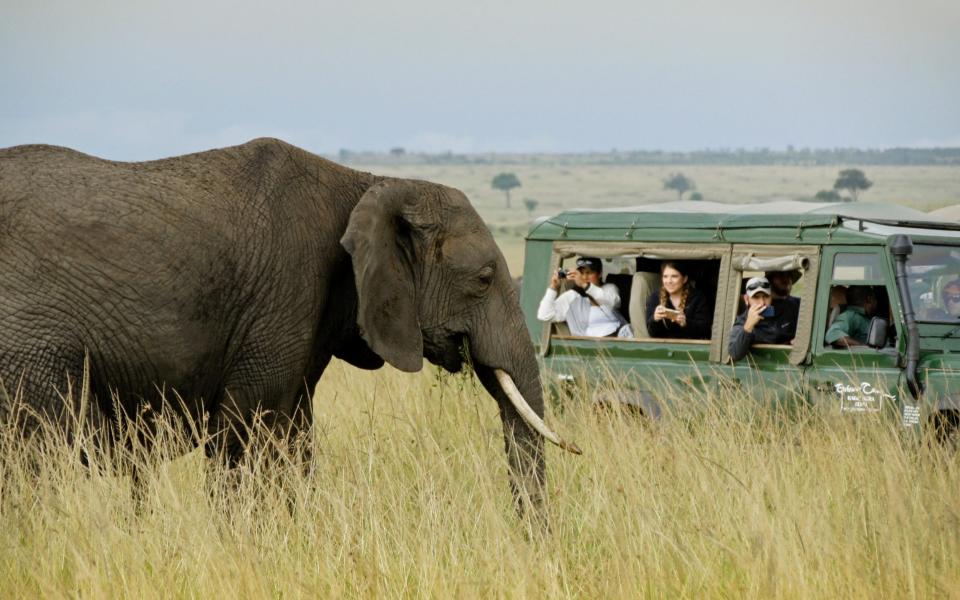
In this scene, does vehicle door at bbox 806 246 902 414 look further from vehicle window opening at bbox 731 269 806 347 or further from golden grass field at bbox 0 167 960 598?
golden grass field at bbox 0 167 960 598

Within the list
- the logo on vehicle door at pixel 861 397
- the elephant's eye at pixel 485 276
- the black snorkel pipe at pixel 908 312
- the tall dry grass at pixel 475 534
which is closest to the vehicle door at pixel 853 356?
the logo on vehicle door at pixel 861 397

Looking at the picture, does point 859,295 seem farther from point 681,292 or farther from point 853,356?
point 681,292

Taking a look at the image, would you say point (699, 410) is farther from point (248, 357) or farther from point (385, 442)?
point (248, 357)

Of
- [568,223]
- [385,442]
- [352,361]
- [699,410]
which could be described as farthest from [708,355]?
[352,361]

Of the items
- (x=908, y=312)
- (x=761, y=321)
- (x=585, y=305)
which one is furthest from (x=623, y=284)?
(x=908, y=312)

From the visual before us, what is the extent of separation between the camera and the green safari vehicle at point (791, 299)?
35.4 ft

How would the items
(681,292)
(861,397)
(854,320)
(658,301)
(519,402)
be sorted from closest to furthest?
(519,402) → (861,397) → (854,320) → (681,292) → (658,301)

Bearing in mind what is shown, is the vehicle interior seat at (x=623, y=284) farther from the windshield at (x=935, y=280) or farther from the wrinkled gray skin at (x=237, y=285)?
the wrinkled gray skin at (x=237, y=285)

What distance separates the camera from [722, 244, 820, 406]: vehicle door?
1129cm

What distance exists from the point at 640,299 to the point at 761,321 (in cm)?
100

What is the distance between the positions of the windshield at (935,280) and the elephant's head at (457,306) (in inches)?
147

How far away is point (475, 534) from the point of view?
744 cm

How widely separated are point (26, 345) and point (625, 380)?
5.42 meters

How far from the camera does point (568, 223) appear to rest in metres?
12.8
